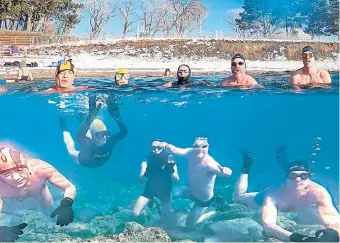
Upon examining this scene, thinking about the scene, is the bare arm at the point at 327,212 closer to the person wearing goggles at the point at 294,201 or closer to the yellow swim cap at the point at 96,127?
the person wearing goggles at the point at 294,201

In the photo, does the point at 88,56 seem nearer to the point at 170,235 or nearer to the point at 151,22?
the point at 151,22

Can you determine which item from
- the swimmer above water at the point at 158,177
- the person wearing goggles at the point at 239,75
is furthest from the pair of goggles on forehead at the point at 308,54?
the swimmer above water at the point at 158,177

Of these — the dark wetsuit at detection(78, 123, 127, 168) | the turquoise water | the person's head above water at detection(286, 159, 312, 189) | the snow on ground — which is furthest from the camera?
the snow on ground

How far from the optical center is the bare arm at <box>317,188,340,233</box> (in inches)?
165

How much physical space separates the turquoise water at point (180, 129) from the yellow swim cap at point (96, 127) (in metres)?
0.07

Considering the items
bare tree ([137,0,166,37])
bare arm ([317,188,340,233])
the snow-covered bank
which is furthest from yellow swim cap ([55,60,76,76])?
the snow-covered bank

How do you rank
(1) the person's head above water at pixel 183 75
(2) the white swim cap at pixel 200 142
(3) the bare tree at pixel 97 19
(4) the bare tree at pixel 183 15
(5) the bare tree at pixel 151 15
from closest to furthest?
(2) the white swim cap at pixel 200 142
(1) the person's head above water at pixel 183 75
(4) the bare tree at pixel 183 15
(5) the bare tree at pixel 151 15
(3) the bare tree at pixel 97 19

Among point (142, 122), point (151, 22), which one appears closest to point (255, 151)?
point (142, 122)

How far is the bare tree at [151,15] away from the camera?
870cm

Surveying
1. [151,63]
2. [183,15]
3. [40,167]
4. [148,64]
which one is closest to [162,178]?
[40,167]

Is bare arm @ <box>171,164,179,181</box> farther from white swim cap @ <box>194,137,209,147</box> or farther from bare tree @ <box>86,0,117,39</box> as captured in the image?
bare tree @ <box>86,0,117,39</box>

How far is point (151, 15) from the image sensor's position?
10.1 meters

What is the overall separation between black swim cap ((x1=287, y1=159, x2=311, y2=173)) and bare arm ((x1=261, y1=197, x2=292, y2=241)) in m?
0.32

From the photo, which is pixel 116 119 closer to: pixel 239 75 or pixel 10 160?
pixel 10 160
